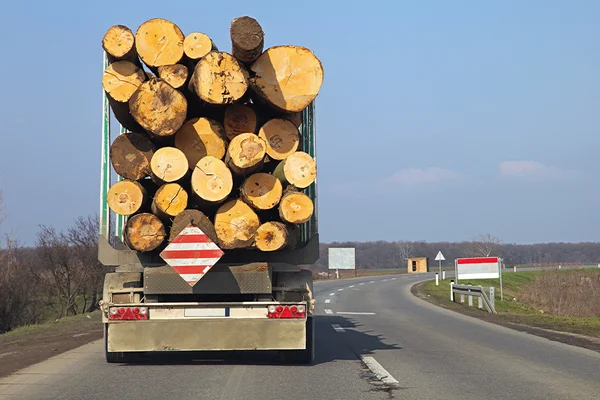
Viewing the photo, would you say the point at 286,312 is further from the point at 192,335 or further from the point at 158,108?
the point at 158,108

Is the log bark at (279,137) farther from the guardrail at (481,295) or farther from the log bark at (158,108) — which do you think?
the guardrail at (481,295)

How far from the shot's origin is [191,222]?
884 cm

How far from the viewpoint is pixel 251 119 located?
31.1 feet

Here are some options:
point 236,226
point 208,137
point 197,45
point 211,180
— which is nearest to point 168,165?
point 211,180

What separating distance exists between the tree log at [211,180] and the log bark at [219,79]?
75cm

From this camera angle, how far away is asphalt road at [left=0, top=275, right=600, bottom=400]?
770 cm

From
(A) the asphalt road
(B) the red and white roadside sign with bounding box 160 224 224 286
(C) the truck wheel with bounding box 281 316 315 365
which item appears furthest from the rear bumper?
(C) the truck wheel with bounding box 281 316 315 365

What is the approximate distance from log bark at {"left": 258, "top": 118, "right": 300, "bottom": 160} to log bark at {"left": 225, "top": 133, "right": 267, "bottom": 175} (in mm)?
369

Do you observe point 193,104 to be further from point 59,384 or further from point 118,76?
point 59,384

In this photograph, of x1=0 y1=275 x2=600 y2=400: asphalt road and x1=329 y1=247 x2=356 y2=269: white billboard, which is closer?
x1=0 y1=275 x2=600 y2=400: asphalt road

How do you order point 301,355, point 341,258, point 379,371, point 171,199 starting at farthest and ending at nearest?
point 341,258, point 301,355, point 379,371, point 171,199

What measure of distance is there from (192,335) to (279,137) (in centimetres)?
268

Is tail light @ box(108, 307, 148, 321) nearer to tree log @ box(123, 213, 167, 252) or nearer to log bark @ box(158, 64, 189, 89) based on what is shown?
tree log @ box(123, 213, 167, 252)

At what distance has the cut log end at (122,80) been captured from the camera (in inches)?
357
